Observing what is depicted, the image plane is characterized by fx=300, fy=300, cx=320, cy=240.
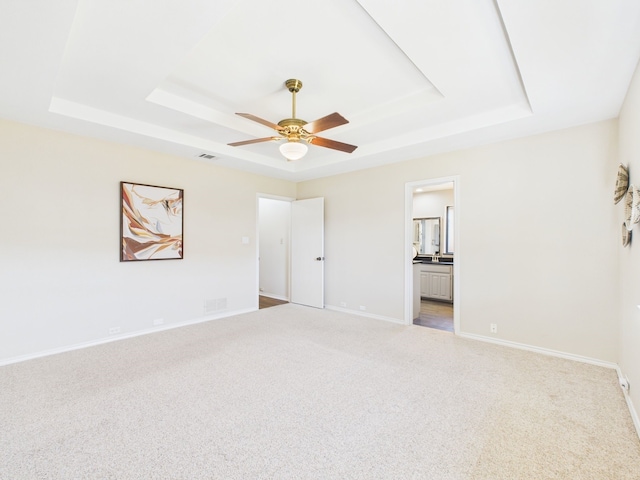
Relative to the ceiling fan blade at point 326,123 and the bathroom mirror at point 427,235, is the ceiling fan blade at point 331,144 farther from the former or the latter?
the bathroom mirror at point 427,235

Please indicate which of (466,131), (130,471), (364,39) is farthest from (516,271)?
(130,471)

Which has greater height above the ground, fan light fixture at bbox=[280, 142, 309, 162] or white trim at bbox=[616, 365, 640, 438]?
fan light fixture at bbox=[280, 142, 309, 162]

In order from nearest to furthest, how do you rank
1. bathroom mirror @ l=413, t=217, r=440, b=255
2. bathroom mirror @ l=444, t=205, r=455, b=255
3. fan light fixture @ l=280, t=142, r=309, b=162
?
fan light fixture @ l=280, t=142, r=309, b=162, bathroom mirror @ l=444, t=205, r=455, b=255, bathroom mirror @ l=413, t=217, r=440, b=255

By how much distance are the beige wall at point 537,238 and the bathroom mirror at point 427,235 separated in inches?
100

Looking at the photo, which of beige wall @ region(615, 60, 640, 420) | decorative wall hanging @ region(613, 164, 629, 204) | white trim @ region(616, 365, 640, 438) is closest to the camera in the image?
white trim @ region(616, 365, 640, 438)

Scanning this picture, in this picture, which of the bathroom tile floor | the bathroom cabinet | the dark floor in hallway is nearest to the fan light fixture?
the bathroom tile floor

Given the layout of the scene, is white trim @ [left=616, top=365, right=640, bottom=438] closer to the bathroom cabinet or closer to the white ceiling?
the white ceiling

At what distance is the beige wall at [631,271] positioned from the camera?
6.92 feet

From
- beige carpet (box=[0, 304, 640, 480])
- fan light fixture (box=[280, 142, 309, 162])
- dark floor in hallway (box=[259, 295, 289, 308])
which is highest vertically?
fan light fixture (box=[280, 142, 309, 162])

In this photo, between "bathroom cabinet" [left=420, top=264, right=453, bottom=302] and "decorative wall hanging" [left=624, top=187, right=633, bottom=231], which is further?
"bathroom cabinet" [left=420, top=264, right=453, bottom=302]

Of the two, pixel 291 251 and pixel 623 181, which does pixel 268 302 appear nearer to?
pixel 291 251

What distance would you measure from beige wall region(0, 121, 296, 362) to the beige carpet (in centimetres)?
45

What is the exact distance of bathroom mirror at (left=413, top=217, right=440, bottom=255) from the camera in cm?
671

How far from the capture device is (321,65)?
8.18 ft
